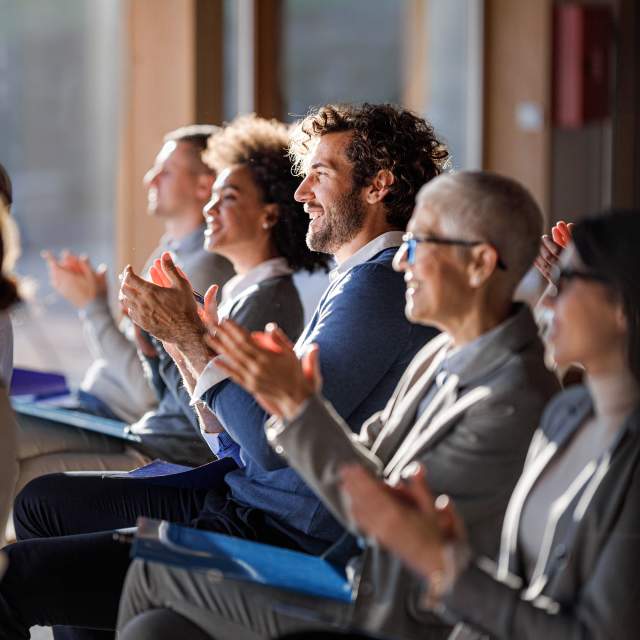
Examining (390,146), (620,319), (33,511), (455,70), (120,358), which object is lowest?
(33,511)

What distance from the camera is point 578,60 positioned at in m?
A: 7.38

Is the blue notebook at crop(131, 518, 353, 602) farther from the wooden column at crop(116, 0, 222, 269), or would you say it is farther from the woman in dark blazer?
the wooden column at crop(116, 0, 222, 269)

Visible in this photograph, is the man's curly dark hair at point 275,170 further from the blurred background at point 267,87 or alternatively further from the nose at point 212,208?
the blurred background at point 267,87

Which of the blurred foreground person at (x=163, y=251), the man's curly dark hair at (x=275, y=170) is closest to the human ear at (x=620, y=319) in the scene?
the man's curly dark hair at (x=275, y=170)

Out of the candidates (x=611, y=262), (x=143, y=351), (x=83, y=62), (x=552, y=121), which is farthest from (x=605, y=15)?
(x=611, y=262)

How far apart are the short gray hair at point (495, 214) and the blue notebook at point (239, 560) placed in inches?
19.8

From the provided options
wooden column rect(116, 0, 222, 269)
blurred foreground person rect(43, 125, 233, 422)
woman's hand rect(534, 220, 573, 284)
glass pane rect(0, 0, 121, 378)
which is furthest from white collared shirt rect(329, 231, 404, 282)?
glass pane rect(0, 0, 121, 378)

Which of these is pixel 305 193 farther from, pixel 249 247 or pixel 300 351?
pixel 249 247

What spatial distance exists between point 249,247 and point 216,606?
1.46 meters

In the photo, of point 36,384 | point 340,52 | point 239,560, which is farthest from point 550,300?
point 340,52

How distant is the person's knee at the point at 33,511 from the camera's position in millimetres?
2424

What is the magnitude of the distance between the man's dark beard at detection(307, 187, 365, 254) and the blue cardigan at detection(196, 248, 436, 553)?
14 cm

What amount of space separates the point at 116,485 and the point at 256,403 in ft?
1.98

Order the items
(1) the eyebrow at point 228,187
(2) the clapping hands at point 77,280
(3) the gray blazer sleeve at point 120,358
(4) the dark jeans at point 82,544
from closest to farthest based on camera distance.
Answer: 1. (4) the dark jeans at point 82,544
2. (1) the eyebrow at point 228,187
3. (3) the gray blazer sleeve at point 120,358
4. (2) the clapping hands at point 77,280
